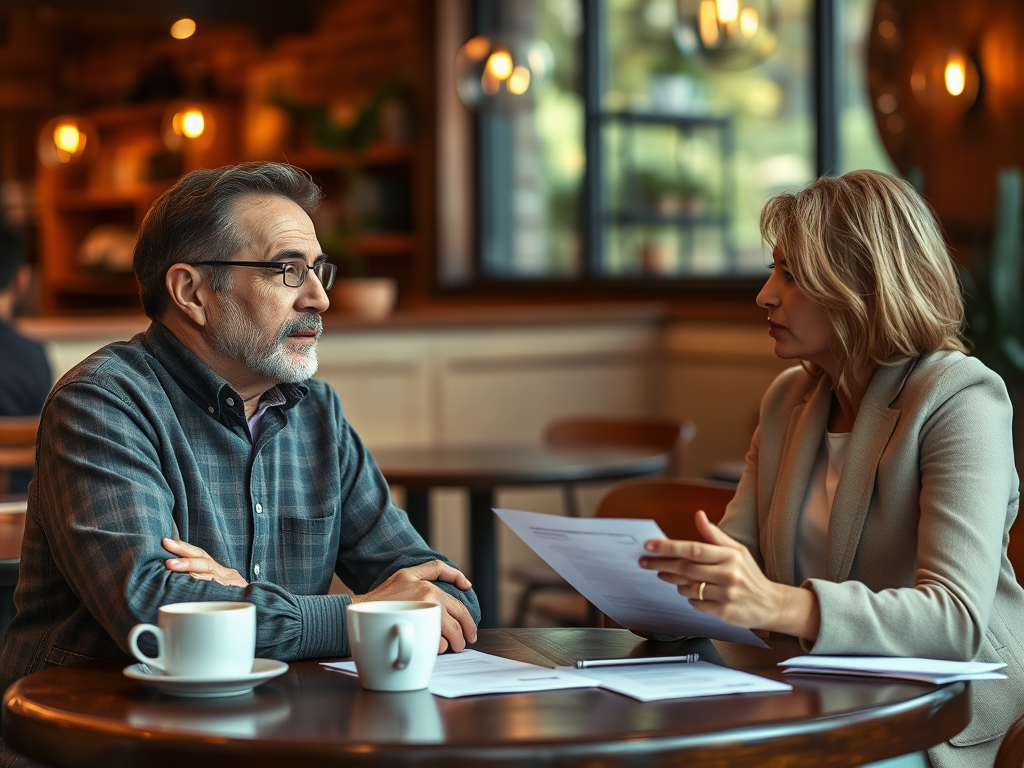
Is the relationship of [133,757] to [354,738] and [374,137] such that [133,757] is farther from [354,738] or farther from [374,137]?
[374,137]

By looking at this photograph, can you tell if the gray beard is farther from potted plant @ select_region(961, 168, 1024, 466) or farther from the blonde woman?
potted plant @ select_region(961, 168, 1024, 466)

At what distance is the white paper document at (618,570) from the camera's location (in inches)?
53.9

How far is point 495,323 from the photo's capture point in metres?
5.24

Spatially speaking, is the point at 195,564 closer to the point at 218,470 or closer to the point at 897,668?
the point at 218,470

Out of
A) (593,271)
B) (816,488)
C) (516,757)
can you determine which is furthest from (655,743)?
(593,271)

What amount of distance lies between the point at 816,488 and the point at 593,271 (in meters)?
4.37

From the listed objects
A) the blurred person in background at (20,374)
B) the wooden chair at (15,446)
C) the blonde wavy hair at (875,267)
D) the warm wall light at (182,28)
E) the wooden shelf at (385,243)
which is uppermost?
the warm wall light at (182,28)

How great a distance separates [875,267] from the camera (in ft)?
5.53

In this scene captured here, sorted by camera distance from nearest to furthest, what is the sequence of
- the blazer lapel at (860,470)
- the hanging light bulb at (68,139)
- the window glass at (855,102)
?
the blazer lapel at (860,470), the window glass at (855,102), the hanging light bulb at (68,139)

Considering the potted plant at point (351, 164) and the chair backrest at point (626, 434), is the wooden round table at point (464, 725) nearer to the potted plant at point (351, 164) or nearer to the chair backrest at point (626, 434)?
the chair backrest at point (626, 434)

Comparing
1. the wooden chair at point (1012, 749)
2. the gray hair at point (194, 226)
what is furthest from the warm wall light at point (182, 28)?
the wooden chair at point (1012, 749)

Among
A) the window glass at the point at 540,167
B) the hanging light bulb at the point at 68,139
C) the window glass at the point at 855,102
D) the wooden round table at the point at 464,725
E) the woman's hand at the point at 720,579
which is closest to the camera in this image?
the wooden round table at the point at 464,725

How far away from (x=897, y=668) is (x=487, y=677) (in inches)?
16.3

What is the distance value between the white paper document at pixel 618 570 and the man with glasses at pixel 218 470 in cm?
15
